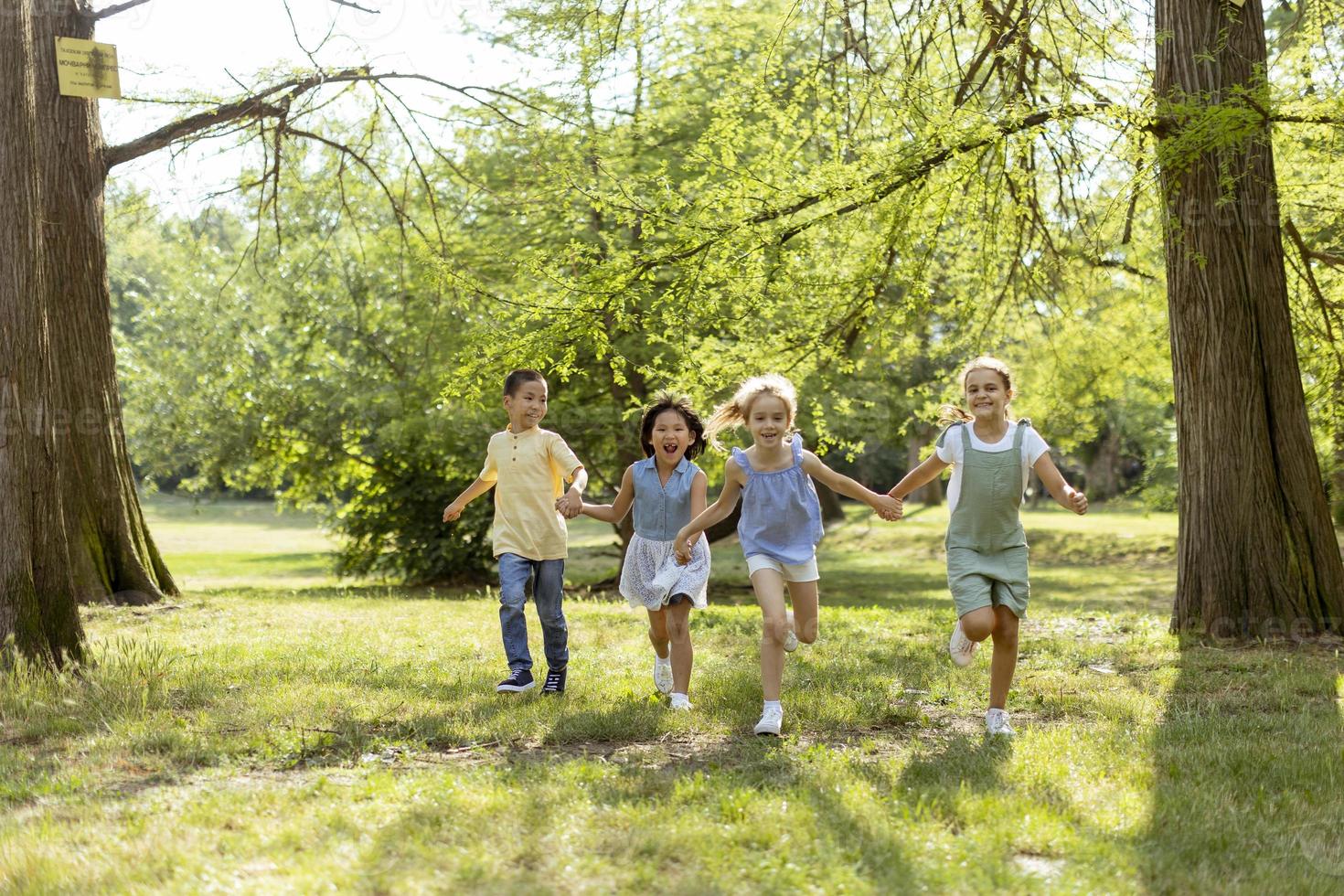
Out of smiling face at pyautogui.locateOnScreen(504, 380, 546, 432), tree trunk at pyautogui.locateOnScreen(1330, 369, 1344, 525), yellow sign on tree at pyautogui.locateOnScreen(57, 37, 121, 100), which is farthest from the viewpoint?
tree trunk at pyautogui.locateOnScreen(1330, 369, 1344, 525)

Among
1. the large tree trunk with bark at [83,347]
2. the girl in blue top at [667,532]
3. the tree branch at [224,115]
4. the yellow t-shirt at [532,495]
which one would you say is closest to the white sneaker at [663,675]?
the girl in blue top at [667,532]

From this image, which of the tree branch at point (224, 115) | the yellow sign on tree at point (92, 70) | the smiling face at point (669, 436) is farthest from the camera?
the tree branch at point (224, 115)

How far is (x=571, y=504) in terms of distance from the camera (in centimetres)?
652

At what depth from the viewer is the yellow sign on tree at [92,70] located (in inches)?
341

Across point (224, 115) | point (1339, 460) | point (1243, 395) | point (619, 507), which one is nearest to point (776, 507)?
point (619, 507)

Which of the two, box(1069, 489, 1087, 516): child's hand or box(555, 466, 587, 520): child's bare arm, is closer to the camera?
box(1069, 489, 1087, 516): child's hand

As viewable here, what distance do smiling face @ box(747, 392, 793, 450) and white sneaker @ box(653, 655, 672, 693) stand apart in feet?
4.59

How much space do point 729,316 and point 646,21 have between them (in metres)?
3.03

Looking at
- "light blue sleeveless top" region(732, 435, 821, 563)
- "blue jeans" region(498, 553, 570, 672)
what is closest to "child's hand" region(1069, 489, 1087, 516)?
"light blue sleeveless top" region(732, 435, 821, 563)

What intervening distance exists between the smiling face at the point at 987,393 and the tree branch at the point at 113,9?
9541 mm

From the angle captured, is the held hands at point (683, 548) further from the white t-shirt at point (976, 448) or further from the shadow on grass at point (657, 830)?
the shadow on grass at point (657, 830)

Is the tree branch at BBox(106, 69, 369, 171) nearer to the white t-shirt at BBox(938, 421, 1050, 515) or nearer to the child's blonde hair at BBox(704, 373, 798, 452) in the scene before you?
the child's blonde hair at BBox(704, 373, 798, 452)

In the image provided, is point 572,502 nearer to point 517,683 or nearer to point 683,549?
point 683,549

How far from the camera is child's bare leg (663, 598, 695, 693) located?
6.48 metres
